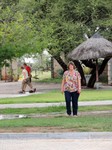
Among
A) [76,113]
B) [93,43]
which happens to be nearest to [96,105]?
[76,113]

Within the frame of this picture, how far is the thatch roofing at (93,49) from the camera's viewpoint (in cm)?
2728

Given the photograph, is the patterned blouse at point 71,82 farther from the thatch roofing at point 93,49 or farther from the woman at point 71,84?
the thatch roofing at point 93,49

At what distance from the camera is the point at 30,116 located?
15.3 m

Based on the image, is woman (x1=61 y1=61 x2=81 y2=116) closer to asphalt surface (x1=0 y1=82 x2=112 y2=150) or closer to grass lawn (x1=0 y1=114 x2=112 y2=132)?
grass lawn (x1=0 y1=114 x2=112 y2=132)

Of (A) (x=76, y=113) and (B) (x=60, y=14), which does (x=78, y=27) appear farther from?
(A) (x=76, y=113)

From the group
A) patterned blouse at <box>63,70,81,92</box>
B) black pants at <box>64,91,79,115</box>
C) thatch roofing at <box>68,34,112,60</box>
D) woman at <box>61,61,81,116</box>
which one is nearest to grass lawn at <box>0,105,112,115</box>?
black pants at <box>64,91,79,115</box>

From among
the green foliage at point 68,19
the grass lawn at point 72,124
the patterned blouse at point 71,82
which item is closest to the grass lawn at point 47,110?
the patterned blouse at point 71,82
